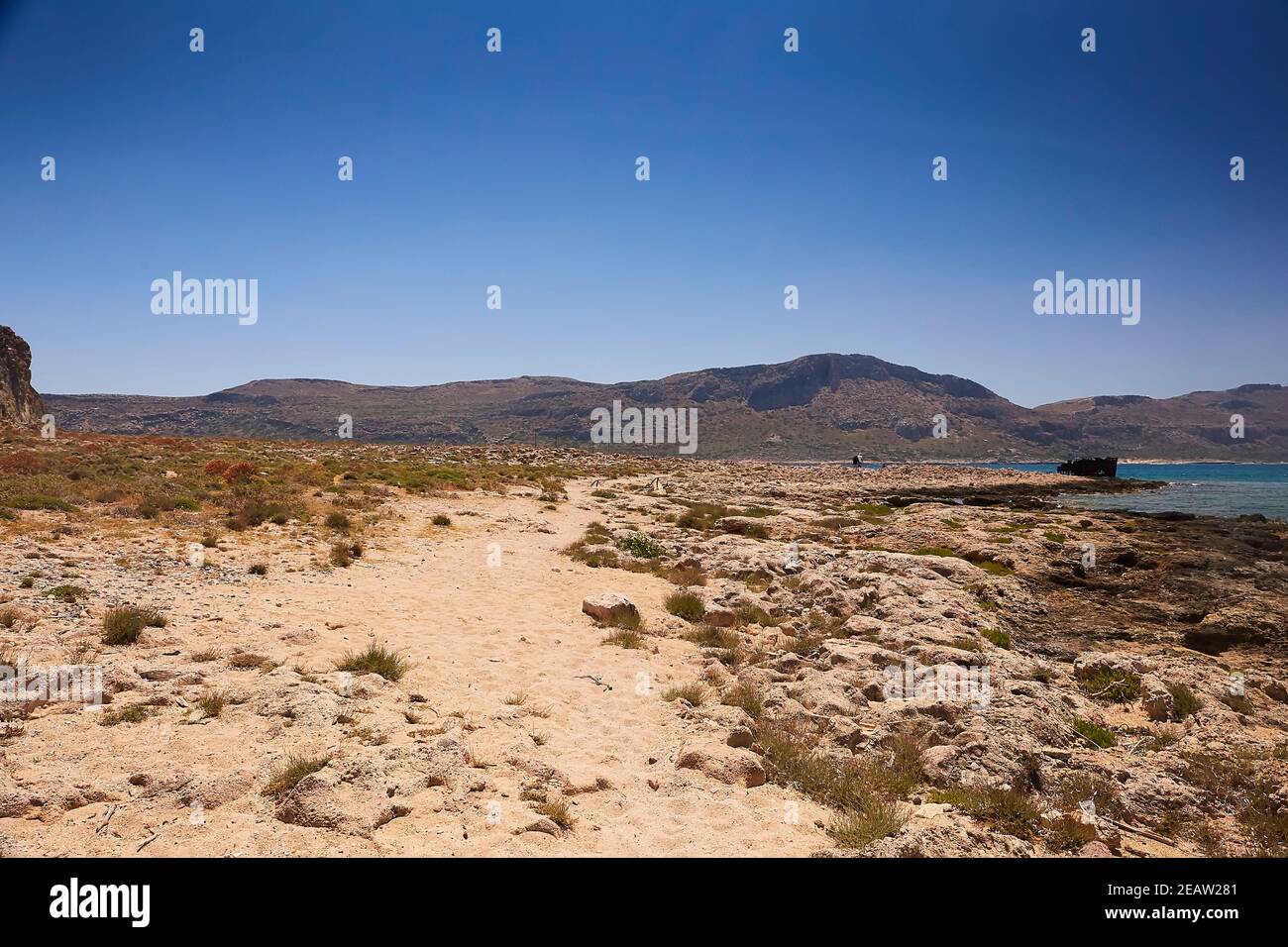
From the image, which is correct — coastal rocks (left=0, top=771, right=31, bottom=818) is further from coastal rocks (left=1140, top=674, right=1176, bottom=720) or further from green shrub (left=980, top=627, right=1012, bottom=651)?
green shrub (left=980, top=627, right=1012, bottom=651)

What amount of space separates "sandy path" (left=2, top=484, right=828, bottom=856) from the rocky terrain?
0.04 metres

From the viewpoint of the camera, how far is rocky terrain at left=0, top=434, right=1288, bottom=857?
5195mm

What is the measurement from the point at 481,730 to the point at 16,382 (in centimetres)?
8254

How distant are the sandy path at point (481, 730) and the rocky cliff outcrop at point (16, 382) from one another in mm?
68066

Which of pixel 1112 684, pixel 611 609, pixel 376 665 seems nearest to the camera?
pixel 376 665

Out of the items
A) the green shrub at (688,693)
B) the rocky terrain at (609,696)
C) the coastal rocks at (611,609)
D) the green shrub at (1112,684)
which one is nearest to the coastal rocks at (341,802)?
the rocky terrain at (609,696)

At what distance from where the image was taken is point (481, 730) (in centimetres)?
710

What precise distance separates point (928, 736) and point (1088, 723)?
275 cm

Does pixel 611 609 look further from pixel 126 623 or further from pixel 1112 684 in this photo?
pixel 1112 684

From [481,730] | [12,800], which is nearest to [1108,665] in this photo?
[481,730]

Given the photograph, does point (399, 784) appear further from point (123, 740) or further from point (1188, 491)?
point (1188, 491)

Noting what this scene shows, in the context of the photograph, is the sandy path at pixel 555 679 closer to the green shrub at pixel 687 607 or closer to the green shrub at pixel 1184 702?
the green shrub at pixel 687 607

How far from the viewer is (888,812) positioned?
549cm

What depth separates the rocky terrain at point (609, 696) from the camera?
5195 mm
